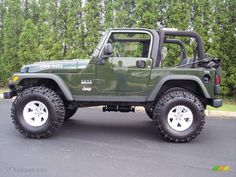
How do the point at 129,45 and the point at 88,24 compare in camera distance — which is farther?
the point at 88,24

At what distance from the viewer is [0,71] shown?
12461mm

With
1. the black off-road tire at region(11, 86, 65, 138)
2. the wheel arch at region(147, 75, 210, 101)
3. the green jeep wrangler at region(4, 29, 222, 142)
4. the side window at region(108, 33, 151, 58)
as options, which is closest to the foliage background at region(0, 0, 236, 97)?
the side window at region(108, 33, 151, 58)

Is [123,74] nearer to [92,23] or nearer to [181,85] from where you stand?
[181,85]

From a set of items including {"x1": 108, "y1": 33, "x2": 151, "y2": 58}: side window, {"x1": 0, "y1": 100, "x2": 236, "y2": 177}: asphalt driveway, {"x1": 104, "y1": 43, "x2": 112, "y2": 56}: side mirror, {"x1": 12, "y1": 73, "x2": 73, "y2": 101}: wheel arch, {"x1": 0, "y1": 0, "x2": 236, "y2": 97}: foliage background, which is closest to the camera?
{"x1": 0, "y1": 100, "x2": 236, "y2": 177}: asphalt driveway

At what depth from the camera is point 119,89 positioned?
5012mm

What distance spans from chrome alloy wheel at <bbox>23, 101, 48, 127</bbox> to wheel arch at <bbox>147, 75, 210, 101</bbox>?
6.30 ft

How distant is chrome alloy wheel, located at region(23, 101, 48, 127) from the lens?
4.94 m

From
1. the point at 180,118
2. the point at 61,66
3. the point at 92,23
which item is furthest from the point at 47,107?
the point at 92,23

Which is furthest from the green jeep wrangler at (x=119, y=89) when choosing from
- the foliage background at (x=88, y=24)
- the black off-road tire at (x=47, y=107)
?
the foliage background at (x=88, y=24)

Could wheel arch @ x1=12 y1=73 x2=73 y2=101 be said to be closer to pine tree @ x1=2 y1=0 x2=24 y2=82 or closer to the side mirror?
the side mirror

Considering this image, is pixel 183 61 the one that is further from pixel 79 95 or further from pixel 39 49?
pixel 39 49

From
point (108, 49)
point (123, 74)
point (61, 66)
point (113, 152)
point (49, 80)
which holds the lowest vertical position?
point (113, 152)

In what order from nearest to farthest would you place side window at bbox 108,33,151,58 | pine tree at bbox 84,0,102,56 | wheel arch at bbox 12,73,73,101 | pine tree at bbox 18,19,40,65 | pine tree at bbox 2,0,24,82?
wheel arch at bbox 12,73,73,101 < side window at bbox 108,33,151,58 < pine tree at bbox 84,0,102,56 < pine tree at bbox 18,19,40,65 < pine tree at bbox 2,0,24,82

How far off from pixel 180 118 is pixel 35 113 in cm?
263
